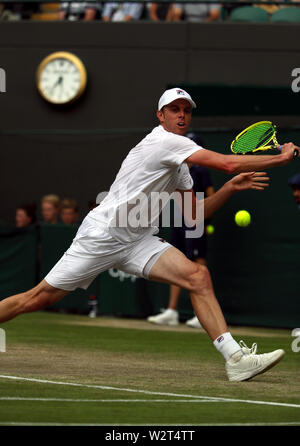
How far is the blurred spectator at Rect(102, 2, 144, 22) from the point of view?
1639 centimetres

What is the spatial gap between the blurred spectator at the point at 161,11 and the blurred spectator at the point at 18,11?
2.09 m

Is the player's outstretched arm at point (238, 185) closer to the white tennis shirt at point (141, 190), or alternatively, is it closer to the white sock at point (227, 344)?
the white tennis shirt at point (141, 190)

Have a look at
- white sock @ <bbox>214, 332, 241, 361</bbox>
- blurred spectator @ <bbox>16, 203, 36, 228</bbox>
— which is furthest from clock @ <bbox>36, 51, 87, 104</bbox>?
white sock @ <bbox>214, 332, 241, 361</bbox>

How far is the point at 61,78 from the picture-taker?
1636 centimetres

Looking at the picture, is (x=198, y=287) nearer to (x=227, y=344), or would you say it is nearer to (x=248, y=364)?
(x=227, y=344)

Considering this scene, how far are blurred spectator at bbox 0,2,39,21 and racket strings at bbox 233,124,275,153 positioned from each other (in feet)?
33.2

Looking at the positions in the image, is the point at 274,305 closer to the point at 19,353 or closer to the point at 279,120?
the point at 279,120

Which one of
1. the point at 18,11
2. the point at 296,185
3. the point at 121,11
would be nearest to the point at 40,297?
the point at 296,185

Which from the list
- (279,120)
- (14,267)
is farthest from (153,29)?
(14,267)

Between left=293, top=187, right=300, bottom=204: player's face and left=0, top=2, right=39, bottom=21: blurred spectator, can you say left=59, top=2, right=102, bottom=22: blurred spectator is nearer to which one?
left=0, top=2, right=39, bottom=21: blurred spectator

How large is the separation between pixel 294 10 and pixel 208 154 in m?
9.06

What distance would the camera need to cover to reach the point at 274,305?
38.7ft

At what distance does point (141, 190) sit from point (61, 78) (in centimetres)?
913

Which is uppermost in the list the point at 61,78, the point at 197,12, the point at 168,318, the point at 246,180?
the point at 197,12
